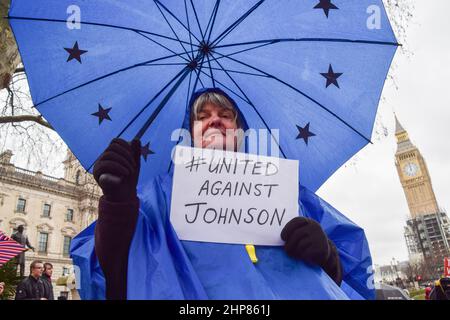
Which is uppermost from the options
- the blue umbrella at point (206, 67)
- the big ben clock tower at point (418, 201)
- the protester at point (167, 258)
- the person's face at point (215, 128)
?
the big ben clock tower at point (418, 201)

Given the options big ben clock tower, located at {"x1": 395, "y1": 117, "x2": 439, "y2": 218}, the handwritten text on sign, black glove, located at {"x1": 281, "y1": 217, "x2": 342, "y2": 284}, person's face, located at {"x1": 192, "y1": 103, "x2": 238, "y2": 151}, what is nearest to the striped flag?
person's face, located at {"x1": 192, "y1": 103, "x2": 238, "y2": 151}

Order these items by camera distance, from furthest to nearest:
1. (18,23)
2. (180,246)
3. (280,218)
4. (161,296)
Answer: (18,23) < (280,218) < (180,246) < (161,296)

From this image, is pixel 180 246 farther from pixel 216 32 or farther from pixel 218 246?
pixel 216 32

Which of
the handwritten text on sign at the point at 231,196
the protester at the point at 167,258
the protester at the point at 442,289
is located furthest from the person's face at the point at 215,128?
the protester at the point at 442,289

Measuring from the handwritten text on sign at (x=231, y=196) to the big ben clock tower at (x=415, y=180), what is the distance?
110127mm

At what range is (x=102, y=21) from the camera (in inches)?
66.6

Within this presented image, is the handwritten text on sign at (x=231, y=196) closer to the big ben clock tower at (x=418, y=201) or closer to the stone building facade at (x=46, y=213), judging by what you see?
the stone building facade at (x=46, y=213)

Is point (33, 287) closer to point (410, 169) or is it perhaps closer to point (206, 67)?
point (206, 67)

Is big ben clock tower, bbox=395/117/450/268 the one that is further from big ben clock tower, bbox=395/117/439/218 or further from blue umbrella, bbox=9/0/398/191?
blue umbrella, bbox=9/0/398/191

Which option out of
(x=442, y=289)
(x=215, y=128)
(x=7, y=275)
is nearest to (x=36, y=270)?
(x=7, y=275)

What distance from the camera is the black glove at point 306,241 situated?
48.4 inches
